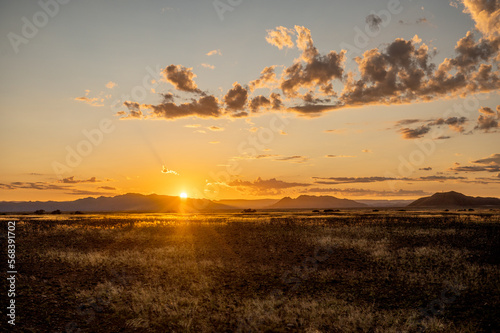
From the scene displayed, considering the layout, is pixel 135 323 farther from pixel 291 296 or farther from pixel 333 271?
pixel 333 271

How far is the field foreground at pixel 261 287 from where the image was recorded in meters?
10.9

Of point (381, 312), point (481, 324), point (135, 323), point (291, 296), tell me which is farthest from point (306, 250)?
point (135, 323)

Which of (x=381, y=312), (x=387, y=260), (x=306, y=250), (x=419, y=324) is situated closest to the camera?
(x=419, y=324)

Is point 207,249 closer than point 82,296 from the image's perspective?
No

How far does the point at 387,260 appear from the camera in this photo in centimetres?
2038

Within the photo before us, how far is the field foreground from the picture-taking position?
10.9 metres

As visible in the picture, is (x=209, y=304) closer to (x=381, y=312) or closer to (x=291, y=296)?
(x=291, y=296)

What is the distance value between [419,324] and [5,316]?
1425 centimetres

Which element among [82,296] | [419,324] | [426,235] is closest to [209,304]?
[82,296]

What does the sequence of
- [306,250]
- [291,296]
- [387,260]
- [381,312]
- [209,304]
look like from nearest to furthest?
[381,312], [209,304], [291,296], [387,260], [306,250]

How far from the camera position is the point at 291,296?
13711 millimetres

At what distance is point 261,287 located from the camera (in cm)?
1509

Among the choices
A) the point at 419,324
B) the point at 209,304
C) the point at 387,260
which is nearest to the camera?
the point at 419,324

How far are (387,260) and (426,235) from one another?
46.9ft
